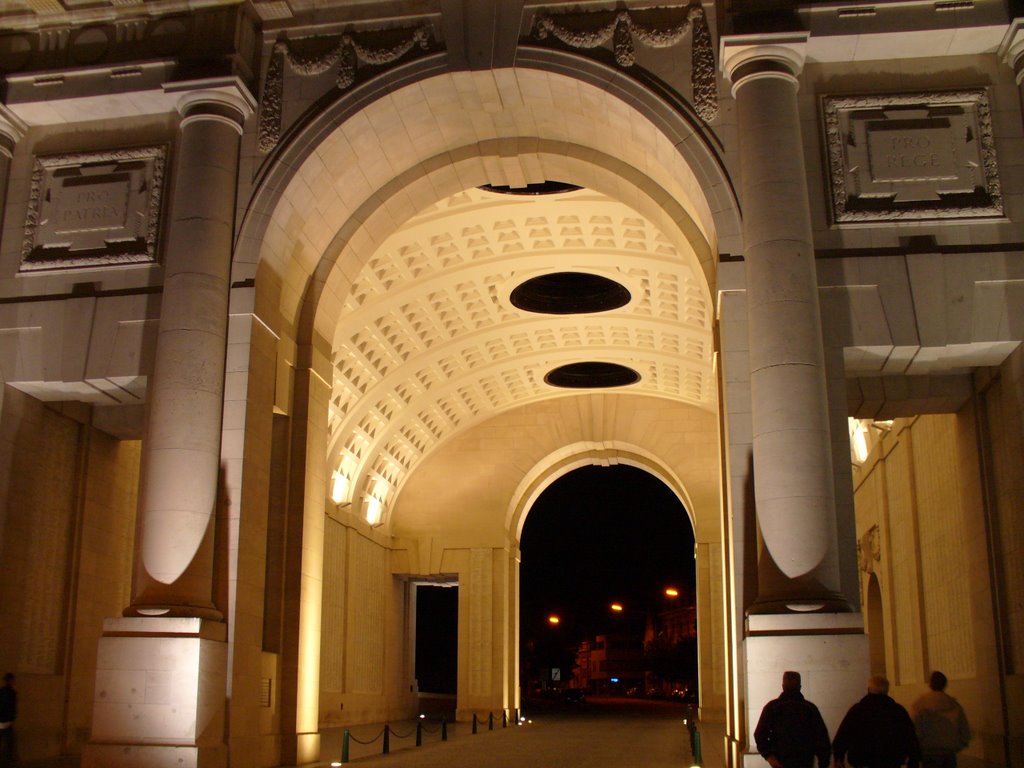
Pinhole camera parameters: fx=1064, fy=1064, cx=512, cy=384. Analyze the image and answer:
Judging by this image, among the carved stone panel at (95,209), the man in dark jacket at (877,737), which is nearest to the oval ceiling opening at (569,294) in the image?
the carved stone panel at (95,209)

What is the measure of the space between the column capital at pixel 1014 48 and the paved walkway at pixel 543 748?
37.6 ft

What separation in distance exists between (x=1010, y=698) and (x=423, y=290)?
56.5 feet

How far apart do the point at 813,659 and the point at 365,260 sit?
11.1m

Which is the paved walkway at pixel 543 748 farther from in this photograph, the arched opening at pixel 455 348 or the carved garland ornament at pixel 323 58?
the carved garland ornament at pixel 323 58

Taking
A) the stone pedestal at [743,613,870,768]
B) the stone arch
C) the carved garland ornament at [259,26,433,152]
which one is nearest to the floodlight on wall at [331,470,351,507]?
the stone arch

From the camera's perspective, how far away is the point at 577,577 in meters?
78.5

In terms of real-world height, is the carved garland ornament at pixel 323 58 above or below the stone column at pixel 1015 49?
above

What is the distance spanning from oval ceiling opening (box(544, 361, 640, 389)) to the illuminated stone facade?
622 inches

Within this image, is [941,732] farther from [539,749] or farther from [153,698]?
[539,749]

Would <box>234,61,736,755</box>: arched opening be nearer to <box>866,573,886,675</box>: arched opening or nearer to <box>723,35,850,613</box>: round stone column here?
<box>723,35,850,613</box>: round stone column

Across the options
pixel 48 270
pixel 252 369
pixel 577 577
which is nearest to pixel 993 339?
pixel 252 369

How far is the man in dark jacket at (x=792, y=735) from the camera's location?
886 centimetres

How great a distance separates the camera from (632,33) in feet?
53.4

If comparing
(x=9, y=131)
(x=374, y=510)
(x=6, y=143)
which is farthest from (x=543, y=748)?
(x=374, y=510)
